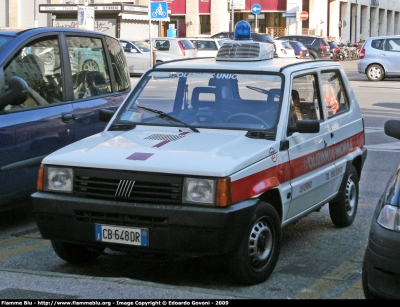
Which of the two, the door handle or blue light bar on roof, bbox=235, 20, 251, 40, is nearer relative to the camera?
the door handle

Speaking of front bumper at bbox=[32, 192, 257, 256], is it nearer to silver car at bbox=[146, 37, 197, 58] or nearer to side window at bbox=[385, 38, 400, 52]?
side window at bbox=[385, 38, 400, 52]

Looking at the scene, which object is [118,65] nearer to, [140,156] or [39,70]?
[39,70]

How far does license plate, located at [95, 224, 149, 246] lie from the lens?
531 cm

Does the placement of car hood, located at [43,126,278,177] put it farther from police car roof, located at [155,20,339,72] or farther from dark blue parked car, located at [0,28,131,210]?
dark blue parked car, located at [0,28,131,210]

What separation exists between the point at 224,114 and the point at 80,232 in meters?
1.59

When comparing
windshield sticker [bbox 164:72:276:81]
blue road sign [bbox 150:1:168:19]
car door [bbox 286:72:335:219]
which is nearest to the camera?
car door [bbox 286:72:335:219]

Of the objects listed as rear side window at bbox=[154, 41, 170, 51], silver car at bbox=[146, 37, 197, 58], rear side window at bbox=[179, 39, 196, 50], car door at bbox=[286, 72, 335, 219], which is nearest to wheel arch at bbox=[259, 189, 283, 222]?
car door at bbox=[286, 72, 335, 219]

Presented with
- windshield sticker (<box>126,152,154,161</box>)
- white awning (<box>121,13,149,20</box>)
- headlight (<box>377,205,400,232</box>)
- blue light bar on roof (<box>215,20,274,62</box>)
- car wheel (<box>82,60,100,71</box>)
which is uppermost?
white awning (<box>121,13,149,20</box>)

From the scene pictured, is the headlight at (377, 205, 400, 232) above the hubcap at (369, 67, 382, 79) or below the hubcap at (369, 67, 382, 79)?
above

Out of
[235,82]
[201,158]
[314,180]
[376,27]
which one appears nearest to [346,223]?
[314,180]

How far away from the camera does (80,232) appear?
18.0 ft

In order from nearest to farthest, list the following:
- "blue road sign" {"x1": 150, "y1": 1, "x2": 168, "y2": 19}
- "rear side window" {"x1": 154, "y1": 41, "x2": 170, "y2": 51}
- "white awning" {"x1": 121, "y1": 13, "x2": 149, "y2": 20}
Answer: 1. "blue road sign" {"x1": 150, "y1": 1, "x2": 168, "y2": 19}
2. "rear side window" {"x1": 154, "y1": 41, "x2": 170, "y2": 51}
3. "white awning" {"x1": 121, "y1": 13, "x2": 149, "y2": 20}

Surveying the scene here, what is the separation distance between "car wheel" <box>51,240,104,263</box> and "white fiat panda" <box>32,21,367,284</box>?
0.01 m

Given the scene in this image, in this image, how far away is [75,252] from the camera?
6.05 m
